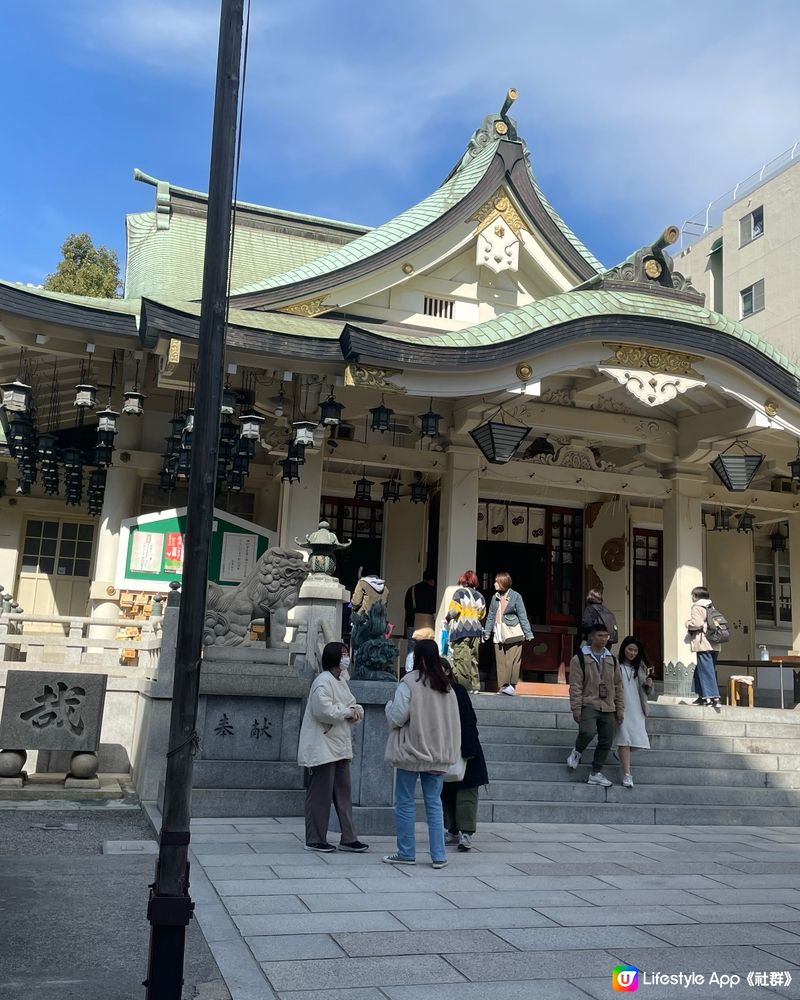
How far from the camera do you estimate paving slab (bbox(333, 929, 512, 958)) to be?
4.83 metres

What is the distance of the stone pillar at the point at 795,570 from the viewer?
640 inches

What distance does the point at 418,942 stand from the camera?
16.4 ft

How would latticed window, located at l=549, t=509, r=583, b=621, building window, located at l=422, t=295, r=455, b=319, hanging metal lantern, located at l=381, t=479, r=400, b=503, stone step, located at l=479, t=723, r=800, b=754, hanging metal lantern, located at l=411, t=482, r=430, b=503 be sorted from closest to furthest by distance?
1. stone step, located at l=479, t=723, r=800, b=754
2. building window, located at l=422, t=295, r=455, b=319
3. hanging metal lantern, located at l=381, t=479, r=400, b=503
4. hanging metal lantern, located at l=411, t=482, r=430, b=503
5. latticed window, located at l=549, t=509, r=583, b=621

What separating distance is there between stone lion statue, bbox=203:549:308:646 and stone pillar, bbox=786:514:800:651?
10228 millimetres

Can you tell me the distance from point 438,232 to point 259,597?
7.62m

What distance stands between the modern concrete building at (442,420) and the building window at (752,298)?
759 inches

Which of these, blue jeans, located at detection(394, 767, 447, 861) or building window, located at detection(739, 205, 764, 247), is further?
building window, located at detection(739, 205, 764, 247)

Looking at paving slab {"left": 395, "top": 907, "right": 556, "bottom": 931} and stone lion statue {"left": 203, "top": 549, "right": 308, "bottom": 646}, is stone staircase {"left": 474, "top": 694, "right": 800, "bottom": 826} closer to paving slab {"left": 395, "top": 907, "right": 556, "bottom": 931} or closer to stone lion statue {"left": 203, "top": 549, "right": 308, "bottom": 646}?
stone lion statue {"left": 203, "top": 549, "right": 308, "bottom": 646}

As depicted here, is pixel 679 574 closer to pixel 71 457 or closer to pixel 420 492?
pixel 420 492

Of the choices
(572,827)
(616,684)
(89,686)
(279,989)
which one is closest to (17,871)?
(279,989)

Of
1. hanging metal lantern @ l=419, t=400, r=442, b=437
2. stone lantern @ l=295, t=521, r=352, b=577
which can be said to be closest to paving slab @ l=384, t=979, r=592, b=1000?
stone lantern @ l=295, t=521, r=352, b=577

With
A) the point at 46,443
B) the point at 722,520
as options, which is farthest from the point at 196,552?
the point at 722,520

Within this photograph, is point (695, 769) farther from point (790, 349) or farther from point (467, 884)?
point (790, 349)

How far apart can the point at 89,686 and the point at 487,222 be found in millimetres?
9835
